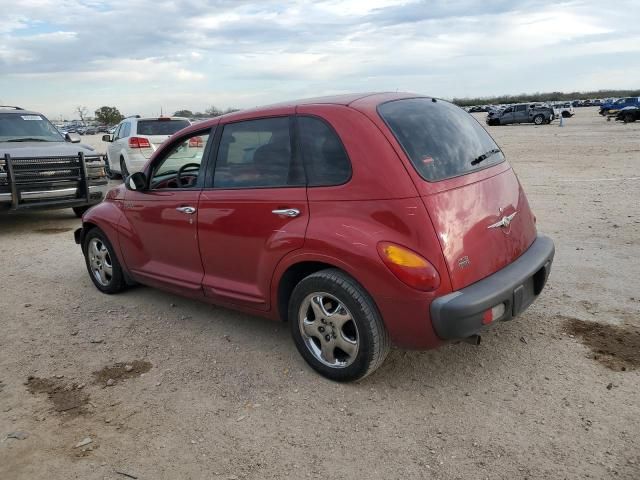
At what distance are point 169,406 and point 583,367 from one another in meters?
2.59

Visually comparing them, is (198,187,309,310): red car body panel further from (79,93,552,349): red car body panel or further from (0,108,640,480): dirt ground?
(0,108,640,480): dirt ground

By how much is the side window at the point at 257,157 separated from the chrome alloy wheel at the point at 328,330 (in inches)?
30.8

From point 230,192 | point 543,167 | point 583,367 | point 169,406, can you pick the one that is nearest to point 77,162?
point 230,192

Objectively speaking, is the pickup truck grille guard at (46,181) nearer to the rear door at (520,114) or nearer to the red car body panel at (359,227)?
the red car body panel at (359,227)

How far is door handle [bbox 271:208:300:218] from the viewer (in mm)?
3443

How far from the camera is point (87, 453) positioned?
2881 millimetres

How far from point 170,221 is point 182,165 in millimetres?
511

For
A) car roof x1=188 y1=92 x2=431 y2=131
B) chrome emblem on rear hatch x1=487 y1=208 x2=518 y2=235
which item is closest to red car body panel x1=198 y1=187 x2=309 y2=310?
car roof x1=188 y1=92 x2=431 y2=131

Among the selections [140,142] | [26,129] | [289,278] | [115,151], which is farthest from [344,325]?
[115,151]

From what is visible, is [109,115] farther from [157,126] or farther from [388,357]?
[388,357]

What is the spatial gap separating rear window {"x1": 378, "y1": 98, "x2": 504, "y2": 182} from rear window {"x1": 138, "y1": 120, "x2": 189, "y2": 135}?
9945 millimetres

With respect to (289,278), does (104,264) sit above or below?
below

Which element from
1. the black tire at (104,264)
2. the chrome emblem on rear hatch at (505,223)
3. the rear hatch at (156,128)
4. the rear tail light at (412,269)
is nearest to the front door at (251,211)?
the rear tail light at (412,269)

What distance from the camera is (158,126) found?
1281 centimetres
